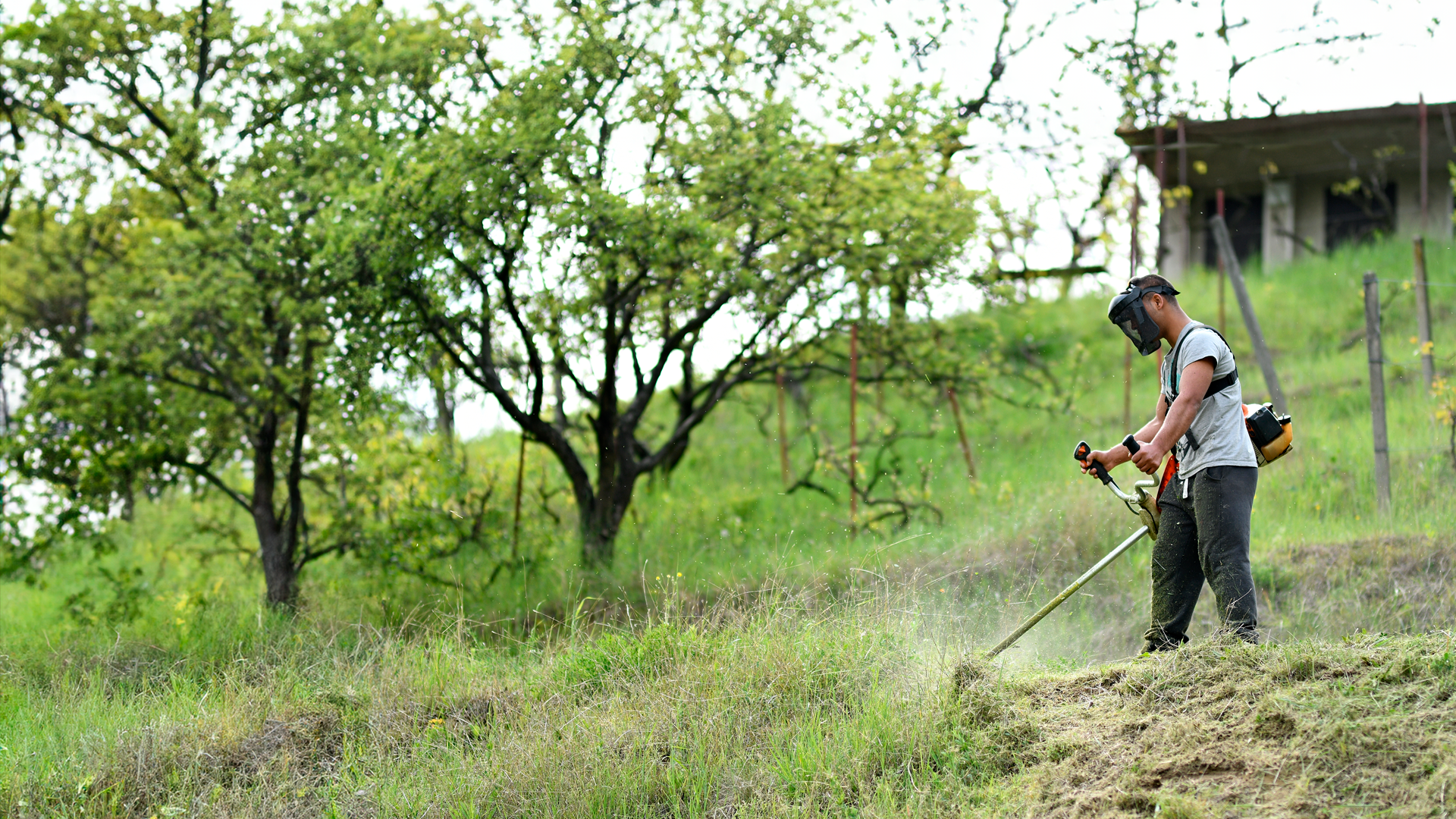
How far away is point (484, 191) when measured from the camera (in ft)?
25.5

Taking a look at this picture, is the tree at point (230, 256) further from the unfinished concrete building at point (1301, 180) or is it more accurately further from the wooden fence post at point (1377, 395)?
the unfinished concrete building at point (1301, 180)

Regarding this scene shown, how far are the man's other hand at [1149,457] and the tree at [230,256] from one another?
5.52m

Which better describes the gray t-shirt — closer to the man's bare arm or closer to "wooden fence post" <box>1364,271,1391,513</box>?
the man's bare arm

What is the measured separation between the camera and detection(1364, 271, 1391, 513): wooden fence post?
800cm

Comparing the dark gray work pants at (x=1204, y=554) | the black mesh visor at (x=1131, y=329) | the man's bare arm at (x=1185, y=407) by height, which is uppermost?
the black mesh visor at (x=1131, y=329)

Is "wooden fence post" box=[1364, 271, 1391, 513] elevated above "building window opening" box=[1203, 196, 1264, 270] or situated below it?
below

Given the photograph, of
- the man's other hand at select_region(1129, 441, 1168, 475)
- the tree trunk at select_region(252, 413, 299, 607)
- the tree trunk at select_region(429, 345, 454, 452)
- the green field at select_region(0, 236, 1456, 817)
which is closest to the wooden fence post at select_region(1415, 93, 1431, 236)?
the green field at select_region(0, 236, 1456, 817)

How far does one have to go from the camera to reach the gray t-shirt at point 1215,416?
482 cm

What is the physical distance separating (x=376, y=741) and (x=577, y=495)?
4.21 m

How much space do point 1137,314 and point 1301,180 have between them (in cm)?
1642

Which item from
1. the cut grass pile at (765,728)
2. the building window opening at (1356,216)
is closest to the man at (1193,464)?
the cut grass pile at (765,728)

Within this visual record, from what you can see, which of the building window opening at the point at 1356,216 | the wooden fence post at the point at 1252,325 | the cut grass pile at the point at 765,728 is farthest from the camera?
the building window opening at the point at 1356,216

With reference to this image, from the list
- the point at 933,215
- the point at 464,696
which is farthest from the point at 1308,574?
the point at 464,696

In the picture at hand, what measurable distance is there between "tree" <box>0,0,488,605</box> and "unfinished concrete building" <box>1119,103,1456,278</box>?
31.8 feet
